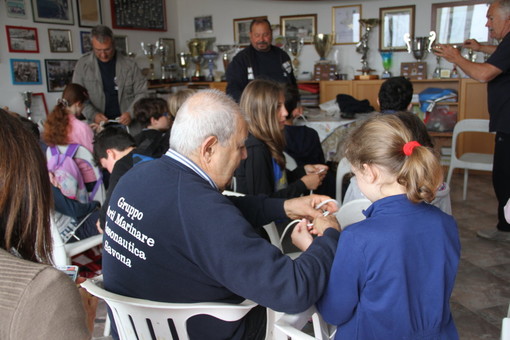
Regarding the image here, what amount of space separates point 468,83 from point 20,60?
16.7ft

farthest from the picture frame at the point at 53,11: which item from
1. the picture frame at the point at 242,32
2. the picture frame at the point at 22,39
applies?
the picture frame at the point at 242,32

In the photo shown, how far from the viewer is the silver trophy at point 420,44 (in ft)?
18.8

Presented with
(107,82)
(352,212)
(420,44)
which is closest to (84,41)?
(107,82)

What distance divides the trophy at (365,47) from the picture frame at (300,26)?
719mm

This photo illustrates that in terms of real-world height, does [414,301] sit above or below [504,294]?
above

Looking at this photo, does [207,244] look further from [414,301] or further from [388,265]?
[414,301]

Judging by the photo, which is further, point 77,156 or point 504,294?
point 77,156

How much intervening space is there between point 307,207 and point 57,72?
15.8ft

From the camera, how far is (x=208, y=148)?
136 centimetres

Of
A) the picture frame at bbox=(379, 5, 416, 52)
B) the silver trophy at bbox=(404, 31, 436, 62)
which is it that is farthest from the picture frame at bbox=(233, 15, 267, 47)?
the silver trophy at bbox=(404, 31, 436, 62)

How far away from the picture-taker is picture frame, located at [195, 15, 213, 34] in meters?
7.24

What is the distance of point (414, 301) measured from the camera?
4.00ft

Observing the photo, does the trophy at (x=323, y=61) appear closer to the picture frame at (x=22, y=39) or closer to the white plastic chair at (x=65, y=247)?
the picture frame at (x=22, y=39)

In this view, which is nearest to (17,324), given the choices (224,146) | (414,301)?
(224,146)
